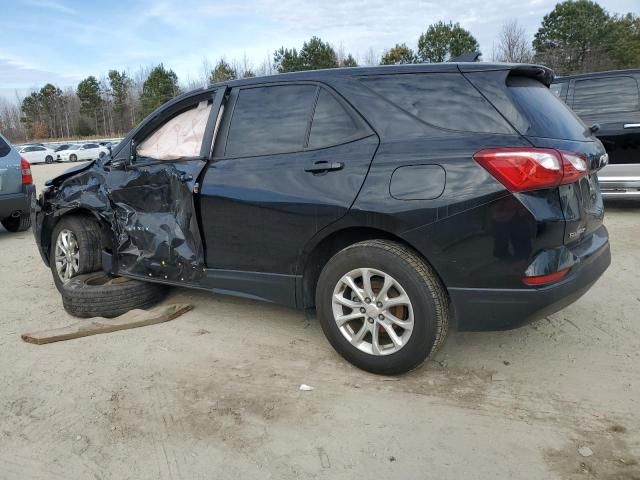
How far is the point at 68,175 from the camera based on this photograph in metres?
4.70

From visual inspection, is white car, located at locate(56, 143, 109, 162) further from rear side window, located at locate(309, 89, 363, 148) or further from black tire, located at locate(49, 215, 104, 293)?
rear side window, located at locate(309, 89, 363, 148)

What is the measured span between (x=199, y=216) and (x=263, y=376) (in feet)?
4.01

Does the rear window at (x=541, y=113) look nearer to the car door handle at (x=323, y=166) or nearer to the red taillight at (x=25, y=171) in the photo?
the car door handle at (x=323, y=166)

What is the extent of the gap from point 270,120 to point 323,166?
633mm

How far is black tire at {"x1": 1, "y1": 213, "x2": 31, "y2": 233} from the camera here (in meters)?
8.61

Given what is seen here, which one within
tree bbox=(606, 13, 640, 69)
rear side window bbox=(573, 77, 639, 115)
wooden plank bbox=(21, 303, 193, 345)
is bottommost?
wooden plank bbox=(21, 303, 193, 345)

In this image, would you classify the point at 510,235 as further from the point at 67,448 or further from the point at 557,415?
the point at 67,448

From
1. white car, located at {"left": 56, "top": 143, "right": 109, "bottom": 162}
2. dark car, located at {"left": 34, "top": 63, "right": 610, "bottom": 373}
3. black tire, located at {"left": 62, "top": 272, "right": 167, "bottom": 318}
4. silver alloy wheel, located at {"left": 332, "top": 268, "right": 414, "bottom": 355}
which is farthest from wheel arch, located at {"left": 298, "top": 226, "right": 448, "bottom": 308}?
white car, located at {"left": 56, "top": 143, "right": 109, "bottom": 162}

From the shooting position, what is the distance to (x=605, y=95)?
7.34m

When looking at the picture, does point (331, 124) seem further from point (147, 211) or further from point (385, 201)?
point (147, 211)

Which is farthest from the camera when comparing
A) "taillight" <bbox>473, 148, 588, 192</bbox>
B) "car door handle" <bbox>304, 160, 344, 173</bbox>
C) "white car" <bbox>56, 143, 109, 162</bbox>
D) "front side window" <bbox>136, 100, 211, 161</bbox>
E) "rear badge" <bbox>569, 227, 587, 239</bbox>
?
"white car" <bbox>56, 143, 109, 162</bbox>

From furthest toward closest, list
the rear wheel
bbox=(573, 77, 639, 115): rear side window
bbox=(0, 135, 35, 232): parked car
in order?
the rear wheel < bbox=(0, 135, 35, 232): parked car < bbox=(573, 77, 639, 115): rear side window

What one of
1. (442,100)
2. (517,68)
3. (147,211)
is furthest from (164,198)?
(517,68)

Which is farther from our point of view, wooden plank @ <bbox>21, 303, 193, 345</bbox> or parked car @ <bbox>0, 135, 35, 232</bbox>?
parked car @ <bbox>0, 135, 35, 232</bbox>
